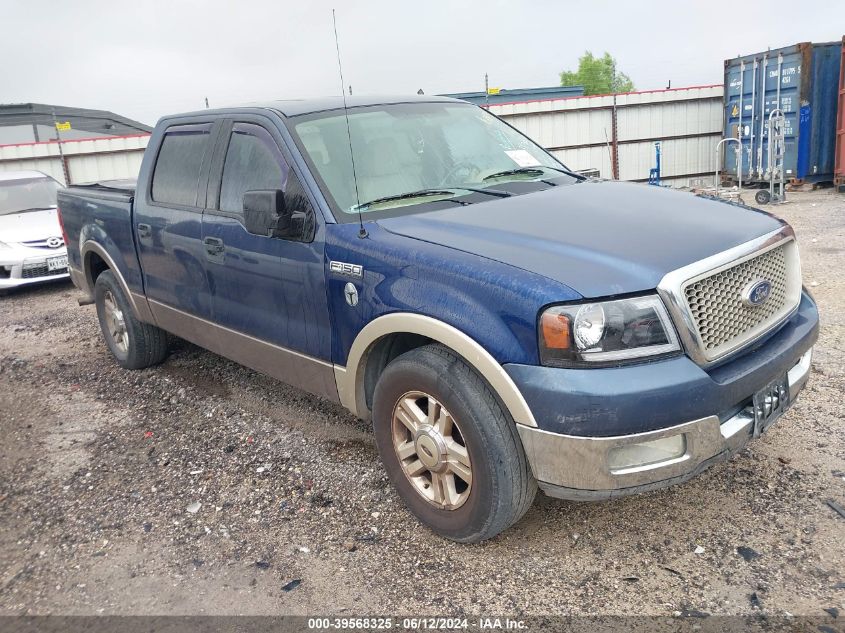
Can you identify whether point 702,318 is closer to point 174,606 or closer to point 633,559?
point 633,559

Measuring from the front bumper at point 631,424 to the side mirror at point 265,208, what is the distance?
4.61ft

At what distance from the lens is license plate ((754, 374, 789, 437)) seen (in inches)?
107

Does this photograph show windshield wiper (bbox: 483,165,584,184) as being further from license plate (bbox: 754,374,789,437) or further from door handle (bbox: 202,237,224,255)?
license plate (bbox: 754,374,789,437)

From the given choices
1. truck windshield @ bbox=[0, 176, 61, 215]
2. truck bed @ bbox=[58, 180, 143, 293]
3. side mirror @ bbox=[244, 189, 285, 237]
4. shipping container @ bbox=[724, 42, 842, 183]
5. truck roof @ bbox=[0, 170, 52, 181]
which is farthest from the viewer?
shipping container @ bbox=[724, 42, 842, 183]

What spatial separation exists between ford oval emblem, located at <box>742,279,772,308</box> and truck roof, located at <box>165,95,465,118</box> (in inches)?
86.9

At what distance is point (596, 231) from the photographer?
2842mm

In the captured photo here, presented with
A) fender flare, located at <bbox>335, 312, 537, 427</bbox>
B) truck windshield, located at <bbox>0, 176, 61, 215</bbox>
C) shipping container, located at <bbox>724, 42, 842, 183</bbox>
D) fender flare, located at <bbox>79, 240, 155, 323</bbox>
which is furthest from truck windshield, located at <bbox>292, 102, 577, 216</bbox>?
shipping container, located at <bbox>724, 42, 842, 183</bbox>

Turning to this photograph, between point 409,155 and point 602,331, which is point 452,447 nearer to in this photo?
point 602,331

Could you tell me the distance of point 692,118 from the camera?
1723cm

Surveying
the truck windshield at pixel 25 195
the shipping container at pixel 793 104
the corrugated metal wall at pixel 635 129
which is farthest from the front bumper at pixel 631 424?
the corrugated metal wall at pixel 635 129

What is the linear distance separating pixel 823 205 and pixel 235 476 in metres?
11.9

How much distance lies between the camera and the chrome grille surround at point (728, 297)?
249 cm

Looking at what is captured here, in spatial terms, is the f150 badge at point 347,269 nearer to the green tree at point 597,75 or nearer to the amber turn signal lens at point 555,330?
the amber turn signal lens at point 555,330

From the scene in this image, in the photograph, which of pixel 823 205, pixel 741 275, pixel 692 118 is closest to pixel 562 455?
pixel 741 275
